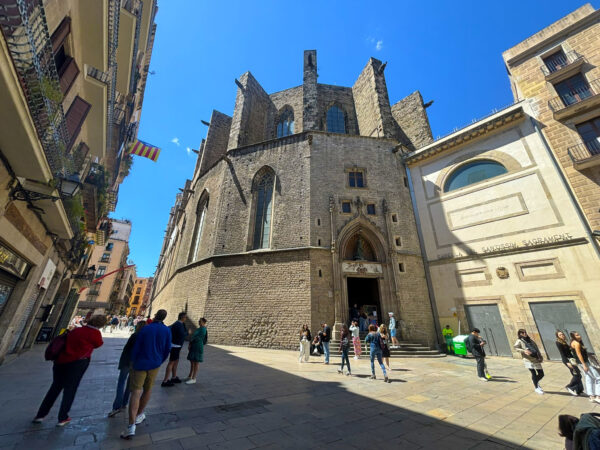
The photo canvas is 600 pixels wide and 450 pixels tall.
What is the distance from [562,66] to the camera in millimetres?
11594

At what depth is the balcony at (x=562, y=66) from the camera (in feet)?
36.2

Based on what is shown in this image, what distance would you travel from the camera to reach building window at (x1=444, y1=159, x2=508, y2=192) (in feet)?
40.8

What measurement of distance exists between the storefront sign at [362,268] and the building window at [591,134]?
9.85m

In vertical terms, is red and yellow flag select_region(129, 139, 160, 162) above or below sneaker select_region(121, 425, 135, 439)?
above

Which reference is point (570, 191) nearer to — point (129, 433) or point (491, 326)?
point (491, 326)

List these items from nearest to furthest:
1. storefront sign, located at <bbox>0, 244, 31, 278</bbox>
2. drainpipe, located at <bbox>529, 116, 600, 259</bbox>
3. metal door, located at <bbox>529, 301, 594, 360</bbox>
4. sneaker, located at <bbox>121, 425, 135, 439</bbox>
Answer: sneaker, located at <bbox>121, 425, 135, 439</bbox>, storefront sign, located at <bbox>0, 244, 31, 278</bbox>, metal door, located at <bbox>529, 301, 594, 360</bbox>, drainpipe, located at <bbox>529, 116, 600, 259</bbox>

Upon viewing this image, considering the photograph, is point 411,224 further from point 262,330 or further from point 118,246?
point 118,246

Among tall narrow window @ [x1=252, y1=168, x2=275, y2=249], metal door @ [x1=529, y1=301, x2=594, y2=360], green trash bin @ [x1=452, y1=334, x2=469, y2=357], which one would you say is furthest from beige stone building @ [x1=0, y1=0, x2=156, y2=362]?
metal door @ [x1=529, y1=301, x2=594, y2=360]

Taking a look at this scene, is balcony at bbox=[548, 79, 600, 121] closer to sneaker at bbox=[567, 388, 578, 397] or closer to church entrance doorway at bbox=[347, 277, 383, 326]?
church entrance doorway at bbox=[347, 277, 383, 326]

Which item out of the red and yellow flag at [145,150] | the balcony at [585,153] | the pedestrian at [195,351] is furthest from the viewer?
the red and yellow flag at [145,150]

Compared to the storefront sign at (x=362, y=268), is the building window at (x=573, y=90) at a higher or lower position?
higher

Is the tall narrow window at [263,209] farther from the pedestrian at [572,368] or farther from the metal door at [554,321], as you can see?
the metal door at [554,321]

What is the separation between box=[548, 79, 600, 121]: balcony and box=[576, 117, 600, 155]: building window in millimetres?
573

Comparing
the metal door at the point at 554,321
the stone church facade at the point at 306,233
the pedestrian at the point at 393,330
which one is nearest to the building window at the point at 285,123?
the stone church facade at the point at 306,233
